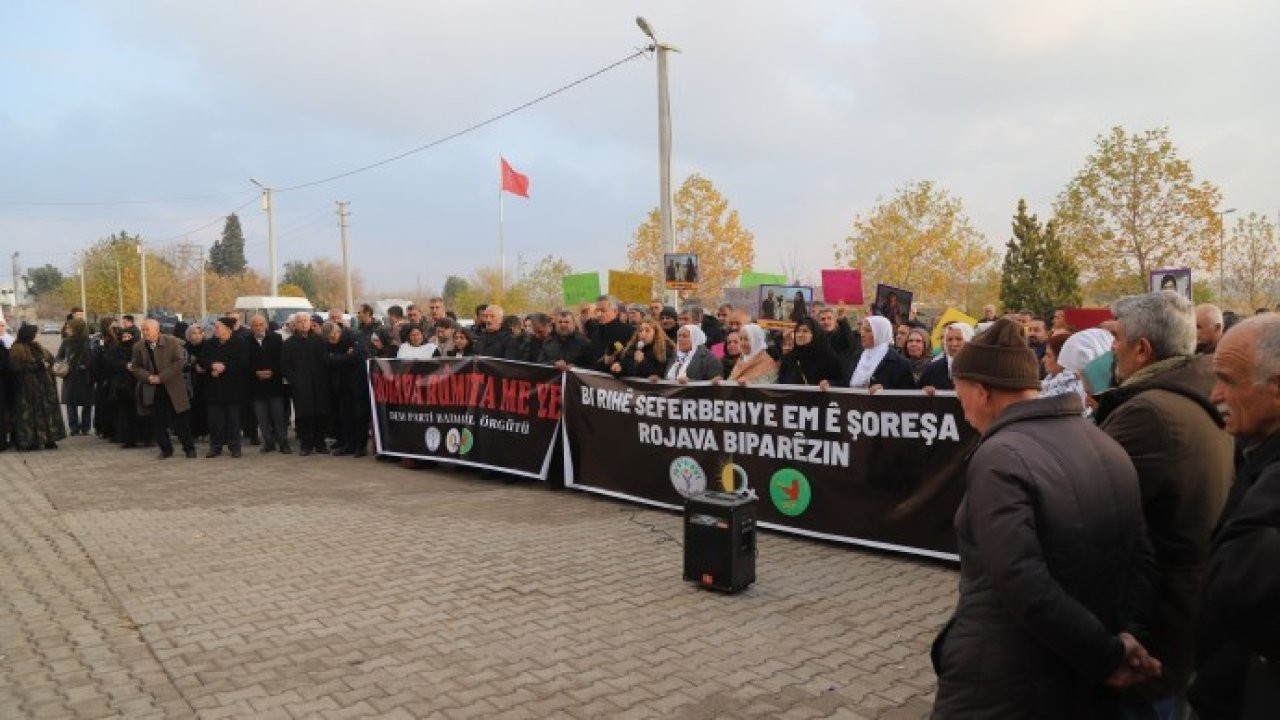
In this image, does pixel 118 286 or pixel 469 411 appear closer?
pixel 469 411

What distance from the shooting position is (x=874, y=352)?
762 cm

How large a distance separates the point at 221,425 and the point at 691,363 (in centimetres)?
796

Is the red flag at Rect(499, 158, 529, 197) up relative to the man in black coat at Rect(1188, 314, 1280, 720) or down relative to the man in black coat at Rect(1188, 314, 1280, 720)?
up

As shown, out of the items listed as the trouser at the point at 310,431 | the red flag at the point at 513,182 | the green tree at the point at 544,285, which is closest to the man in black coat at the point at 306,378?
the trouser at the point at 310,431

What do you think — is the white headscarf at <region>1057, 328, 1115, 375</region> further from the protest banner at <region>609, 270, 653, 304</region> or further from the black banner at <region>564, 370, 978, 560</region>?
the protest banner at <region>609, 270, 653, 304</region>

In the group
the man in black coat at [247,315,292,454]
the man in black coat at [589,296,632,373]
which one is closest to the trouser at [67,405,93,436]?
the man in black coat at [247,315,292,454]

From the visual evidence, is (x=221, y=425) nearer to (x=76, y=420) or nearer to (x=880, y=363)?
(x=76, y=420)

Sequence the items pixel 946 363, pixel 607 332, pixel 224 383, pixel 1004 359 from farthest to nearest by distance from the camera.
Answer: pixel 224 383 → pixel 607 332 → pixel 946 363 → pixel 1004 359

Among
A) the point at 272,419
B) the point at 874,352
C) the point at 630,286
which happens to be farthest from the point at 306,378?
the point at 874,352

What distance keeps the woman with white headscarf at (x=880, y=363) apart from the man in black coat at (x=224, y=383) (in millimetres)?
9172

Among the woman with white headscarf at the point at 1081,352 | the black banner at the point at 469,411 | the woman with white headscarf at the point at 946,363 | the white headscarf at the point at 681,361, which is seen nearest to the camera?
the woman with white headscarf at the point at 1081,352

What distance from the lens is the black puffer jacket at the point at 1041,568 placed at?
2141 mm

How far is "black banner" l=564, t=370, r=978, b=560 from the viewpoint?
6375 millimetres

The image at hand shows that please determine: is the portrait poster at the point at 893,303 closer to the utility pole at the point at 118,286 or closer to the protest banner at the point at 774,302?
the protest banner at the point at 774,302
